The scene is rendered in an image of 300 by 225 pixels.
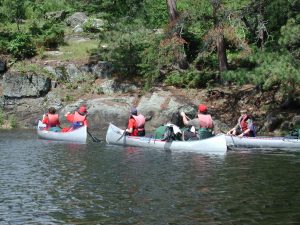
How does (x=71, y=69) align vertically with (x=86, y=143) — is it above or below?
above

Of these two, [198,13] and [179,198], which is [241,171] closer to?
[179,198]

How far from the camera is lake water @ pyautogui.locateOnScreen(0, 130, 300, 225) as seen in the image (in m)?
9.12

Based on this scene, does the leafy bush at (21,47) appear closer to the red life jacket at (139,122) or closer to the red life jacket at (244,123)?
the red life jacket at (139,122)

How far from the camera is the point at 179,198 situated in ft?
34.4

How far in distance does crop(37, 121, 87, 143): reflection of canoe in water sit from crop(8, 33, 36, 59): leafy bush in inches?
461

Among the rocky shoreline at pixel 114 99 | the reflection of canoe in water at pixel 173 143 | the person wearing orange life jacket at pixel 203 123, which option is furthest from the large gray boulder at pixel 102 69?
the person wearing orange life jacket at pixel 203 123

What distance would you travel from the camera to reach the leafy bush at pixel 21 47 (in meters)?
34.4

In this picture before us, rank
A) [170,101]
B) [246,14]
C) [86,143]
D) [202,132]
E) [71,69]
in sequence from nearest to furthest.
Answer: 1. [202,132]
2. [86,143]
3. [246,14]
4. [170,101]
5. [71,69]

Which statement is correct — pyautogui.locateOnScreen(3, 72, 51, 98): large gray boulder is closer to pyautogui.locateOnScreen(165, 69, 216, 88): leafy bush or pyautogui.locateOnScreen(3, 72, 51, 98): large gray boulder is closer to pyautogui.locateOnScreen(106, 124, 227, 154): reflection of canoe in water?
pyautogui.locateOnScreen(165, 69, 216, 88): leafy bush

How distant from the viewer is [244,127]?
21469mm

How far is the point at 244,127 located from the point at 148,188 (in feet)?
34.9

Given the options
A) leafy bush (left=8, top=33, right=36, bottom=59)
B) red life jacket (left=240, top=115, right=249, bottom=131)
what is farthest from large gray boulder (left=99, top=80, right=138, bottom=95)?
red life jacket (left=240, top=115, right=249, bottom=131)

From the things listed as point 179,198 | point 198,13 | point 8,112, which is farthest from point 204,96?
point 179,198

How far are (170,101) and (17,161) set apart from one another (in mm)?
13531
